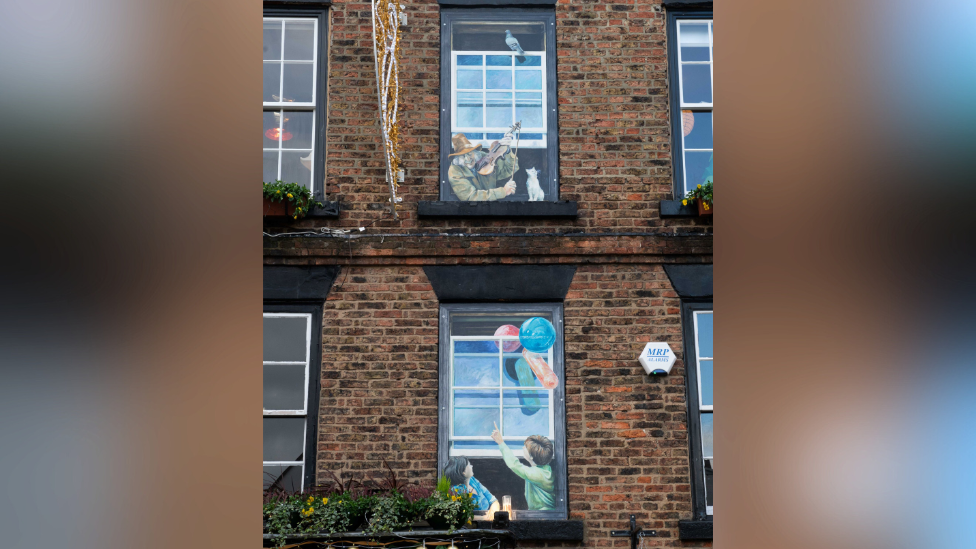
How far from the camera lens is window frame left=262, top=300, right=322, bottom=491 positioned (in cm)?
577

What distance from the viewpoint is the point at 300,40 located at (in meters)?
6.29

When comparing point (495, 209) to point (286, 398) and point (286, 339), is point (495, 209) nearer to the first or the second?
point (286, 339)

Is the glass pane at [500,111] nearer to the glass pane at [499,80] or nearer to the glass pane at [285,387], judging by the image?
the glass pane at [499,80]

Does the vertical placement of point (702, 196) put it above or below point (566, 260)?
above

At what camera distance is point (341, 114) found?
6.17 meters

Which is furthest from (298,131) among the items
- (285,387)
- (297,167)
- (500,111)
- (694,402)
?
(694,402)

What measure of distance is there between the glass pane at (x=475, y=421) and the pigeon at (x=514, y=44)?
118 inches

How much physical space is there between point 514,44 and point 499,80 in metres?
0.33

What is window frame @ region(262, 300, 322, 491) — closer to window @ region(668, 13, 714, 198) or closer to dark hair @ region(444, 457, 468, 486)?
dark hair @ region(444, 457, 468, 486)

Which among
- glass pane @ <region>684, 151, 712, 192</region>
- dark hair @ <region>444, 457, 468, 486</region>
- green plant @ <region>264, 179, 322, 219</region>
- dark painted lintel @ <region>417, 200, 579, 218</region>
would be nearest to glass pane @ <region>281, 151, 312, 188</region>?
green plant @ <region>264, 179, 322, 219</region>
